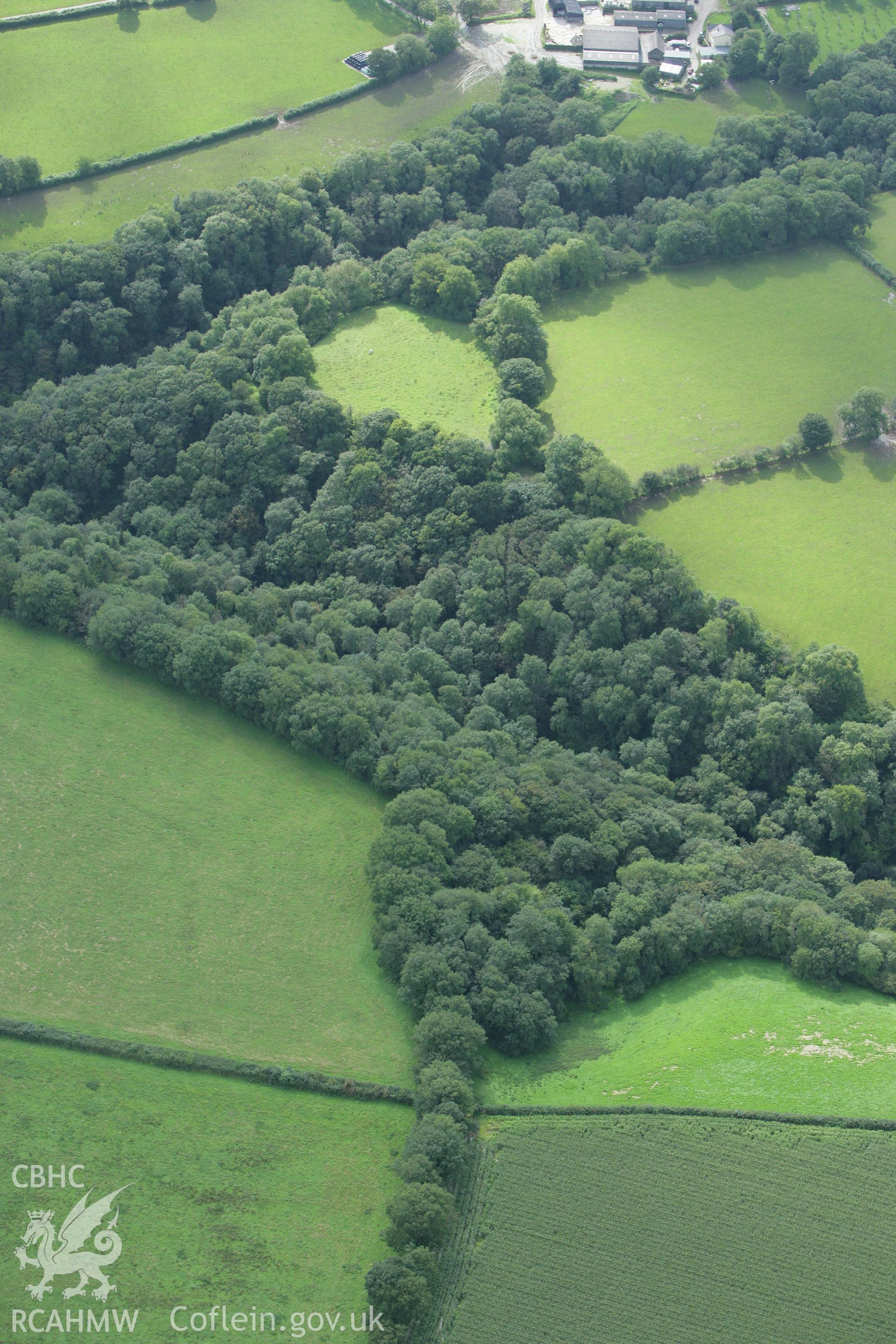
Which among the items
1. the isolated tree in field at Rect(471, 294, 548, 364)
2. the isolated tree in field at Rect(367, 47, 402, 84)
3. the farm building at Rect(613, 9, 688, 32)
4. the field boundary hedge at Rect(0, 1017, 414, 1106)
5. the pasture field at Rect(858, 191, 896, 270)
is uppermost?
the farm building at Rect(613, 9, 688, 32)

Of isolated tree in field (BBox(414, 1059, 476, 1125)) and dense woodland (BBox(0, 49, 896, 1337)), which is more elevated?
dense woodland (BBox(0, 49, 896, 1337))

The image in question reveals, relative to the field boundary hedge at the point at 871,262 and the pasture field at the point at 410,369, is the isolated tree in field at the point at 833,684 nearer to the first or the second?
the pasture field at the point at 410,369

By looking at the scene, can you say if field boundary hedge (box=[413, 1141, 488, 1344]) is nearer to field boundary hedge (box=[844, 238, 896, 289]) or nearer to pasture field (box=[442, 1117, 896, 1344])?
pasture field (box=[442, 1117, 896, 1344])

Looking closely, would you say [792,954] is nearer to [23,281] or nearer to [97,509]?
[97,509]

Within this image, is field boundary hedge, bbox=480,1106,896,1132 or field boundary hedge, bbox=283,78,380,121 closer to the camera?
field boundary hedge, bbox=480,1106,896,1132

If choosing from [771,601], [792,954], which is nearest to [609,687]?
[771,601]

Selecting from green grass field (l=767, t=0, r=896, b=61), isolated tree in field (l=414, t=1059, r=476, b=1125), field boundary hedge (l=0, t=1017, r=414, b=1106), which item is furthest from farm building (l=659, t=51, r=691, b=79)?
field boundary hedge (l=0, t=1017, r=414, b=1106)

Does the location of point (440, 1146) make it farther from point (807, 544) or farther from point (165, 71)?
point (165, 71)
